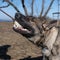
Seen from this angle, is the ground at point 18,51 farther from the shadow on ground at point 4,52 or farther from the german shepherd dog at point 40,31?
the german shepherd dog at point 40,31

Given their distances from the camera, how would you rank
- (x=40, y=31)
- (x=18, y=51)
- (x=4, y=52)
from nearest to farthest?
(x=40, y=31) < (x=4, y=52) < (x=18, y=51)

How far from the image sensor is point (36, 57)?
10836mm

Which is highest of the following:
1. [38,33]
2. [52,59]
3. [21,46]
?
[38,33]

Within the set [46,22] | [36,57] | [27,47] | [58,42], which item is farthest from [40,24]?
[27,47]

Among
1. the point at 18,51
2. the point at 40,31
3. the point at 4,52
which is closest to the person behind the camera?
the point at 40,31

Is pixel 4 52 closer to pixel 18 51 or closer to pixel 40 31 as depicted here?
pixel 18 51

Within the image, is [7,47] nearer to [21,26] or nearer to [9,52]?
[9,52]

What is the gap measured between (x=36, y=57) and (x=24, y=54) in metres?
0.76

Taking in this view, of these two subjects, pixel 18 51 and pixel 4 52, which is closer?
pixel 4 52

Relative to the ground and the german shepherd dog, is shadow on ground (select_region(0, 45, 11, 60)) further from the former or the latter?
the german shepherd dog

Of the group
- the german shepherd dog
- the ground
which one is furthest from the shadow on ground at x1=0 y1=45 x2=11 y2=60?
the german shepherd dog

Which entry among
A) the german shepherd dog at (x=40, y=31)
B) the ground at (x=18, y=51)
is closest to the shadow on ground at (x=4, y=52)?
the ground at (x=18, y=51)

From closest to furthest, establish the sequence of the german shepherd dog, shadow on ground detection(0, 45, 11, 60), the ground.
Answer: the german shepherd dog, shadow on ground detection(0, 45, 11, 60), the ground

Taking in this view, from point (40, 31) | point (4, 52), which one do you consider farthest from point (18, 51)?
point (40, 31)
